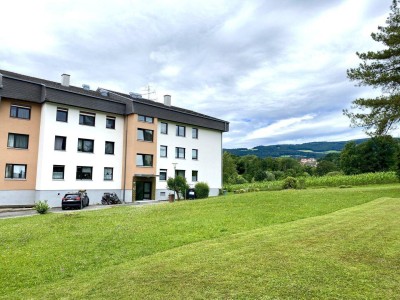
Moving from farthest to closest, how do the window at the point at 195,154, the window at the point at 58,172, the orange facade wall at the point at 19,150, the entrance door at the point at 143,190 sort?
the window at the point at 195,154 < the entrance door at the point at 143,190 < the window at the point at 58,172 < the orange facade wall at the point at 19,150

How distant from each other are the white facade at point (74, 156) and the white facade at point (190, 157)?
Answer: 509 cm

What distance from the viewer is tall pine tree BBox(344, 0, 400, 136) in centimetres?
2138

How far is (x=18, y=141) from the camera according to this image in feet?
96.3

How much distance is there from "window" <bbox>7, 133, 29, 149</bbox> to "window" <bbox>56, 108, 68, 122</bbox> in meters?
3.25

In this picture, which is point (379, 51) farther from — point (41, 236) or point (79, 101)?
point (79, 101)

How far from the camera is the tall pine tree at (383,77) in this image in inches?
842

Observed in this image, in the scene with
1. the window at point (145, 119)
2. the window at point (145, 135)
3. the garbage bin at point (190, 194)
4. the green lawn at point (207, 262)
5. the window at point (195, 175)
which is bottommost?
the green lawn at point (207, 262)

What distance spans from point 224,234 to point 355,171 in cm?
7482

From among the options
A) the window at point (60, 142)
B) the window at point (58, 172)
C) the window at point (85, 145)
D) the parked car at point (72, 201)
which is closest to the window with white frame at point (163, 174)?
the window at point (85, 145)

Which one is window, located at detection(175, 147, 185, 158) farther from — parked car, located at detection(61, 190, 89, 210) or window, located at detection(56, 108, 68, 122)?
parked car, located at detection(61, 190, 89, 210)

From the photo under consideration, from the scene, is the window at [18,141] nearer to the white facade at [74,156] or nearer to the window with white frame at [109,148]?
the white facade at [74,156]

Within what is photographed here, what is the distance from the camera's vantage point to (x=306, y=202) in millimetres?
18062

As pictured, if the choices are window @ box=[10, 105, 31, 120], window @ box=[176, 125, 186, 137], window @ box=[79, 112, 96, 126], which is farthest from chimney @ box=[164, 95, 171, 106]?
window @ box=[10, 105, 31, 120]

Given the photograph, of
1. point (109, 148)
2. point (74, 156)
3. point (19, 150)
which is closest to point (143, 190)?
point (109, 148)
